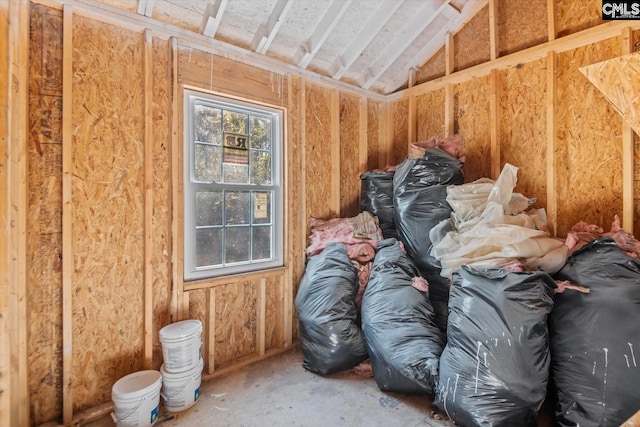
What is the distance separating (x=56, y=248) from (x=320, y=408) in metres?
1.97

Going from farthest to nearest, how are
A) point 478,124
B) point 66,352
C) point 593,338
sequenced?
point 478,124, point 66,352, point 593,338

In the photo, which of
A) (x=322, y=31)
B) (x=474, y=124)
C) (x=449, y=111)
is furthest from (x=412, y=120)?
(x=322, y=31)

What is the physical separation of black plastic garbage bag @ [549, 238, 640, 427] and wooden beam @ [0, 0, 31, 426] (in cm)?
302

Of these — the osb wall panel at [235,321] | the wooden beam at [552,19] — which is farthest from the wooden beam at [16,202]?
the wooden beam at [552,19]

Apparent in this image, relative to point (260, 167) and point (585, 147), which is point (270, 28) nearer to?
point (260, 167)

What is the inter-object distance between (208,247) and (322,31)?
2101mm

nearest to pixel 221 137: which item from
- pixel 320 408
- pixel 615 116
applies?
pixel 320 408

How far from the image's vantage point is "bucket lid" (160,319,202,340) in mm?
2023

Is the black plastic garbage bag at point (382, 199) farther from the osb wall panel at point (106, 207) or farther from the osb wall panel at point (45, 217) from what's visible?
the osb wall panel at point (45, 217)

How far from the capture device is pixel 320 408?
198 centimetres

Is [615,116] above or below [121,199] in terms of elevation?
above

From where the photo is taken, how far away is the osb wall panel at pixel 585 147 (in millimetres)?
2188

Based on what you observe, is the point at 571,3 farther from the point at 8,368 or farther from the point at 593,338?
the point at 8,368

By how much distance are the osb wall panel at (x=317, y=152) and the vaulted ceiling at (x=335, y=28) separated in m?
0.26
